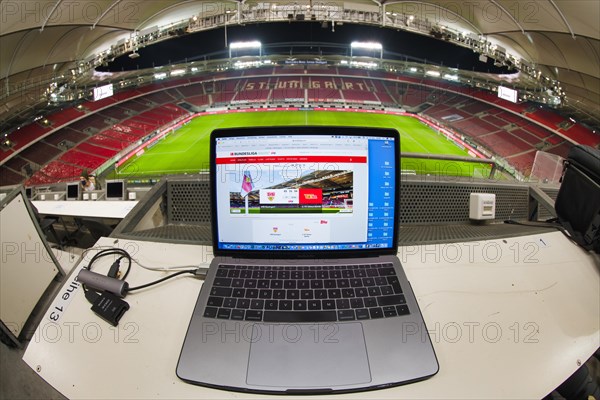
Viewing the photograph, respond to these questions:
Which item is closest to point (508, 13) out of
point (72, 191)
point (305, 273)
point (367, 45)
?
point (367, 45)

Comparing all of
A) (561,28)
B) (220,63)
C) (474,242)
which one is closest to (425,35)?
(561,28)

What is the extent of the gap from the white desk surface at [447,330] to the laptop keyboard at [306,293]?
0.29 feet

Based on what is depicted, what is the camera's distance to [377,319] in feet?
1.67

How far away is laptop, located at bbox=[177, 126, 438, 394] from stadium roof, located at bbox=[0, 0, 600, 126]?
17.4 feet

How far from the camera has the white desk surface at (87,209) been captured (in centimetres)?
226

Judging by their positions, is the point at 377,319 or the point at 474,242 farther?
→ the point at 474,242

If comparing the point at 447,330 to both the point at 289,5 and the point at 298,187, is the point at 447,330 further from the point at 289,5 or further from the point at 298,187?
the point at 289,5

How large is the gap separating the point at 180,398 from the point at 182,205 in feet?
2.41

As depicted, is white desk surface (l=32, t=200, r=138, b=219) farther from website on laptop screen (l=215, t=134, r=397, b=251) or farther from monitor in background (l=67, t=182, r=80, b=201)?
website on laptop screen (l=215, t=134, r=397, b=251)

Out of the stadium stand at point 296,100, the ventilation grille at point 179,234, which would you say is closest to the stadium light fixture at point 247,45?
the stadium stand at point 296,100

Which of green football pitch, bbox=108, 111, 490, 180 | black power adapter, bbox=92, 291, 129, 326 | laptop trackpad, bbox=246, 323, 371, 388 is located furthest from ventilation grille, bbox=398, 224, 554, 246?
green football pitch, bbox=108, 111, 490, 180

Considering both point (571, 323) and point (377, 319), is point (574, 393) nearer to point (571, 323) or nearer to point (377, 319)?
point (571, 323)

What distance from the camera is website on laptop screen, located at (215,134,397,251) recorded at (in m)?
0.69

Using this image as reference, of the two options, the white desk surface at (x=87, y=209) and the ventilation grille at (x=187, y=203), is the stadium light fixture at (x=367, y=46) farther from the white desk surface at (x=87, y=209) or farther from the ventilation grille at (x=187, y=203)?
the ventilation grille at (x=187, y=203)
